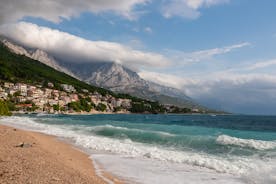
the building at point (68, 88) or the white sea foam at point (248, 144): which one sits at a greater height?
the building at point (68, 88)

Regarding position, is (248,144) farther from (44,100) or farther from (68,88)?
(68,88)

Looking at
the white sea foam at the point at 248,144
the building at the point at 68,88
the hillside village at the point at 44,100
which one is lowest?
the white sea foam at the point at 248,144

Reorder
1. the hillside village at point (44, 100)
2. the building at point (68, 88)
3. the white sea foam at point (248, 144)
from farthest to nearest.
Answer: the building at point (68, 88)
the hillside village at point (44, 100)
the white sea foam at point (248, 144)

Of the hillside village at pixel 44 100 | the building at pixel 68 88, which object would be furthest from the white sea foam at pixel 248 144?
the building at pixel 68 88

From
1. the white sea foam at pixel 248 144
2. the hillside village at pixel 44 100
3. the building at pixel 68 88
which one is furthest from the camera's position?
the building at pixel 68 88

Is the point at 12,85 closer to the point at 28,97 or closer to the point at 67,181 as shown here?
the point at 28,97

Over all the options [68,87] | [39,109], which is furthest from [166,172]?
[68,87]

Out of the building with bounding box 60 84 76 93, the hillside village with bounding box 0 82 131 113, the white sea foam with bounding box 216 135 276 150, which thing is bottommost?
the white sea foam with bounding box 216 135 276 150

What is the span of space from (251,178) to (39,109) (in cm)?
14238

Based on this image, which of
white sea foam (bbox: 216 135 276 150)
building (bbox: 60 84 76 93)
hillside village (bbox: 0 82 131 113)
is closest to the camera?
white sea foam (bbox: 216 135 276 150)

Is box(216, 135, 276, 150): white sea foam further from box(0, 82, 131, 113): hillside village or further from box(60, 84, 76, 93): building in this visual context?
box(60, 84, 76, 93): building

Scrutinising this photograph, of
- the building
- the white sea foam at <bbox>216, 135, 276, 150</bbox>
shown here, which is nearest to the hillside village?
the building

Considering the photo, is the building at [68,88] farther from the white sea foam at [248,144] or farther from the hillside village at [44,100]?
the white sea foam at [248,144]

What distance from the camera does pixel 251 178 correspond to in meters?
12.8
